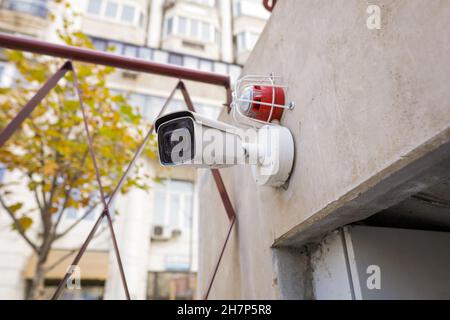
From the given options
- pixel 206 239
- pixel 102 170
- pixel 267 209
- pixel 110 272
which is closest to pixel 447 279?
pixel 267 209

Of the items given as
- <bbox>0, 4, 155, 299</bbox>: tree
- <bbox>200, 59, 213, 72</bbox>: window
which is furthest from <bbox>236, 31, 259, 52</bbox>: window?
<bbox>0, 4, 155, 299</bbox>: tree

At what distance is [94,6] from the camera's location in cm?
1063

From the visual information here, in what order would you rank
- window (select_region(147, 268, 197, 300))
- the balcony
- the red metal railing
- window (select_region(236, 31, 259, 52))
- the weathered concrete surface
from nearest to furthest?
the weathered concrete surface < the red metal railing < window (select_region(147, 268, 197, 300)) < the balcony < window (select_region(236, 31, 259, 52))

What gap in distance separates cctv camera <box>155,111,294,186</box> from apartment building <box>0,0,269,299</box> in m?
5.52

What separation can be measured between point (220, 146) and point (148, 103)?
8.97 m

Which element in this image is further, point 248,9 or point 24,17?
point 248,9

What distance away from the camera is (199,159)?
3.72ft

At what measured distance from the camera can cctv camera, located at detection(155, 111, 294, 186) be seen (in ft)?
3.77

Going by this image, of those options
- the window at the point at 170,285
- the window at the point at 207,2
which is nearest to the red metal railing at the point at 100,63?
the window at the point at 170,285

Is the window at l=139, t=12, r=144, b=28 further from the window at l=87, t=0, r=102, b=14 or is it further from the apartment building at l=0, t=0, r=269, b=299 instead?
the window at l=87, t=0, r=102, b=14

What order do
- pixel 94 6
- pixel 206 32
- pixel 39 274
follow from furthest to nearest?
1. pixel 206 32
2. pixel 94 6
3. pixel 39 274

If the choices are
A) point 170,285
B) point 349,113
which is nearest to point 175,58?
point 170,285

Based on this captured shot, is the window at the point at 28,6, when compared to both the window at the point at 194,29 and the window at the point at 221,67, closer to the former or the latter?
the window at the point at 194,29

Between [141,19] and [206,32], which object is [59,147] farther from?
[206,32]
